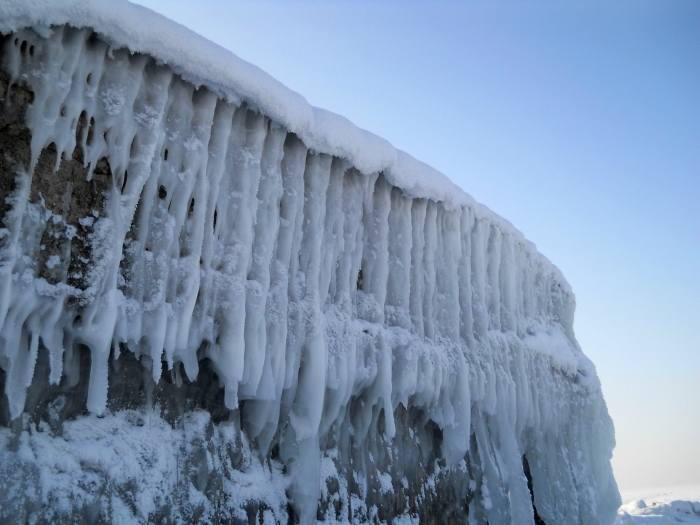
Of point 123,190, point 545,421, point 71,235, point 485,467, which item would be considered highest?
point 123,190

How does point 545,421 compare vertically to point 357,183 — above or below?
below

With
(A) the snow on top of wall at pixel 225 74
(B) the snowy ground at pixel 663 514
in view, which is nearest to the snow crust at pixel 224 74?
(A) the snow on top of wall at pixel 225 74

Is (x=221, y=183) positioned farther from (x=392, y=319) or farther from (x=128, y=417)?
(x=392, y=319)

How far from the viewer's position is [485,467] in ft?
16.9

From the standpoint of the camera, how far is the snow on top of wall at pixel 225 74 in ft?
8.64

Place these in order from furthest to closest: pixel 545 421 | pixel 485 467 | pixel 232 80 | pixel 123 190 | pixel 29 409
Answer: pixel 545 421, pixel 485 467, pixel 232 80, pixel 123 190, pixel 29 409

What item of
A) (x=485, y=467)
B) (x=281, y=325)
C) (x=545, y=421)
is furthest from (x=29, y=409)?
(x=545, y=421)

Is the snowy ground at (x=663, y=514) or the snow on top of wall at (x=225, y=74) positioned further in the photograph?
the snowy ground at (x=663, y=514)

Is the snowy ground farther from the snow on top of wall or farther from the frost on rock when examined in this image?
the snow on top of wall

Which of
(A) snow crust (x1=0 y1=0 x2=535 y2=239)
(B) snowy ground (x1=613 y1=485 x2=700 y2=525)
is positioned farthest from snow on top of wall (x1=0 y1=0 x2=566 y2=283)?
(B) snowy ground (x1=613 y1=485 x2=700 y2=525)

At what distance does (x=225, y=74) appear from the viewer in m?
3.21

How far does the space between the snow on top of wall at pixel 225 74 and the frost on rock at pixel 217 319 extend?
0.15 feet

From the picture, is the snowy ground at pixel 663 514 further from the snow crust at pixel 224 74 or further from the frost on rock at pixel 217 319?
the snow crust at pixel 224 74

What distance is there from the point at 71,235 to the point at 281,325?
1.23 m
